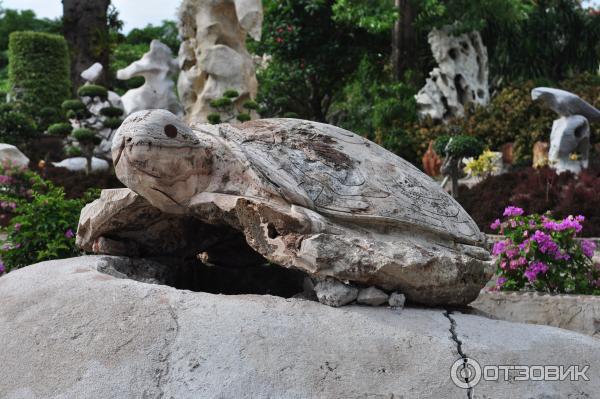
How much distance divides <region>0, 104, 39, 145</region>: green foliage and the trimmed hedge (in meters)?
2.52

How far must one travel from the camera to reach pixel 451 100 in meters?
12.9

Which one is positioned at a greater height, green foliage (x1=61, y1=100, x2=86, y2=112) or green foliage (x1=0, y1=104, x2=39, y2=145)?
green foliage (x1=61, y1=100, x2=86, y2=112)

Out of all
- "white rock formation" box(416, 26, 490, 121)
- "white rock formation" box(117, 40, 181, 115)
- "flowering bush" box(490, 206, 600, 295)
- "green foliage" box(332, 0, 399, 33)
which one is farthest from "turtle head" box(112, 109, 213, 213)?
"white rock formation" box(416, 26, 490, 121)

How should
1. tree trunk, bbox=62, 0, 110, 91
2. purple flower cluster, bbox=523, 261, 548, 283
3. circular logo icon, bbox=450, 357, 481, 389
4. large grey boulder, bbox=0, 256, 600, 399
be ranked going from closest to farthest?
large grey boulder, bbox=0, 256, 600, 399
circular logo icon, bbox=450, 357, 481, 389
purple flower cluster, bbox=523, 261, 548, 283
tree trunk, bbox=62, 0, 110, 91

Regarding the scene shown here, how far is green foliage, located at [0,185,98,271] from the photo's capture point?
4.14 metres

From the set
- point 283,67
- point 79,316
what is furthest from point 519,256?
point 283,67

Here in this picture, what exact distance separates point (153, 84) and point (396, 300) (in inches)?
362

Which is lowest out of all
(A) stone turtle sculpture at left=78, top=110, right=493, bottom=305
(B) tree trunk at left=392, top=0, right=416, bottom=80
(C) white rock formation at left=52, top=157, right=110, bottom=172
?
(C) white rock formation at left=52, top=157, right=110, bottom=172

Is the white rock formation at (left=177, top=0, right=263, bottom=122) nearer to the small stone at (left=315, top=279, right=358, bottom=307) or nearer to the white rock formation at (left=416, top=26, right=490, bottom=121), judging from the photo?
the white rock formation at (left=416, top=26, right=490, bottom=121)

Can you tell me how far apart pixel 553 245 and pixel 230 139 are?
8.38ft

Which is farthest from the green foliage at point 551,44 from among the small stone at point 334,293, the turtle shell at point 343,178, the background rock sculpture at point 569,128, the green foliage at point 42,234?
the small stone at point 334,293

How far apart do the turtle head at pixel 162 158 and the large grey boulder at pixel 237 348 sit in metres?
0.42

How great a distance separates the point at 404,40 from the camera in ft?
43.6

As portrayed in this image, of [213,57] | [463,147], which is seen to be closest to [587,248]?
[463,147]
